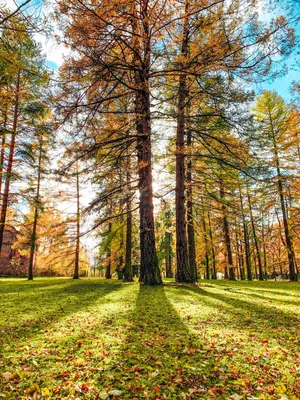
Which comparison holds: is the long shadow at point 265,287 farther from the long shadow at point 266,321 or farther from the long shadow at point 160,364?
the long shadow at point 160,364

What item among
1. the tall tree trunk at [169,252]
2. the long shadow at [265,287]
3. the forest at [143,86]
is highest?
the forest at [143,86]

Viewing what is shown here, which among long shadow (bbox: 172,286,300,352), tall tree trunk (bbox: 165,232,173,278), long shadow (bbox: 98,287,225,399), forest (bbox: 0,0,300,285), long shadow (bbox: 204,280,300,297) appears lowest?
long shadow (bbox: 204,280,300,297)

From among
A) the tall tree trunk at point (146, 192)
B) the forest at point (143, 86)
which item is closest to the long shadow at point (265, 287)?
the forest at point (143, 86)

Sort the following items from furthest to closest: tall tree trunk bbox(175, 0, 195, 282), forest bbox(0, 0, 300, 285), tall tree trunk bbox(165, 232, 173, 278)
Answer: tall tree trunk bbox(165, 232, 173, 278)
tall tree trunk bbox(175, 0, 195, 282)
forest bbox(0, 0, 300, 285)

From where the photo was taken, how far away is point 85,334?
3.09 metres

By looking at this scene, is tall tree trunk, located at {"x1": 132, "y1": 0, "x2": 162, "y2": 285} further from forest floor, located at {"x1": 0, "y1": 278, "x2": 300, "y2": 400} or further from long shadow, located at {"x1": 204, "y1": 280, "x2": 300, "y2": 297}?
long shadow, located at {"x1": 204, "y1": 280, "x2": 300, "y2": 297}

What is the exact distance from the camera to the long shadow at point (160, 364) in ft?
6.41

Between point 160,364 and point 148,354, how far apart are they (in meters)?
0.22

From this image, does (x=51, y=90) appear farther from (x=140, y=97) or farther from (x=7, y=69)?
(x=140, y=97)

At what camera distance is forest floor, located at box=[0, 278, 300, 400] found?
1.94 meters

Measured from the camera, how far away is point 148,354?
2561 millimetres

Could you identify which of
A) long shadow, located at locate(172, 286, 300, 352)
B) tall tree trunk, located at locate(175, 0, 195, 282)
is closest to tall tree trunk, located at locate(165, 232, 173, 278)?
tall tree trunk, located at locate(175, 0, 195, 282)

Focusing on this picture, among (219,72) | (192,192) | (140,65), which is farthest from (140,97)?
(192,192)

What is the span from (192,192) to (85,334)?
849 centimetres
